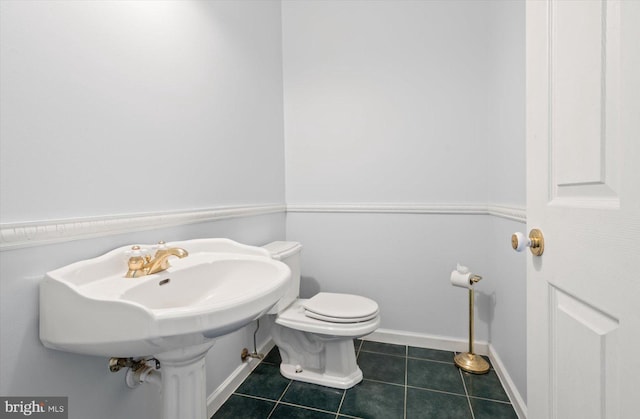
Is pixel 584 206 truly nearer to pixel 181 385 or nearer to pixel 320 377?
pixel 181 385

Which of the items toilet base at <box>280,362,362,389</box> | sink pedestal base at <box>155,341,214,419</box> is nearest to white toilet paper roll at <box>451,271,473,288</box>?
toilet base at <box>280,362,362,389</box>

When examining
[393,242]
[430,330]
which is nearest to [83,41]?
[393,242]

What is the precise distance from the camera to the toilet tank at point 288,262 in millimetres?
1634

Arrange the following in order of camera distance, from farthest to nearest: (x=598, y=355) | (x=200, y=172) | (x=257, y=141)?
(x=257, y=141), (x=200, y=172), (x=598, y=355)

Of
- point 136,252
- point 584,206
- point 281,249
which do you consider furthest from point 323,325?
point 584,206

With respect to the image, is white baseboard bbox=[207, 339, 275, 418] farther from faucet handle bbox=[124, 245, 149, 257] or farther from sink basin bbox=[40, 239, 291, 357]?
faucet handle bbox=[124, 245, 149, 257]

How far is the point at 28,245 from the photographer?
0.73 meters

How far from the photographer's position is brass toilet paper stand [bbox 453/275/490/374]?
67.2 inches

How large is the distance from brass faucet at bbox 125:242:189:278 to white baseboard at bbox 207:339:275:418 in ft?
2.76

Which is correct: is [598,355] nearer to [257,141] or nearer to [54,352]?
[54,352]

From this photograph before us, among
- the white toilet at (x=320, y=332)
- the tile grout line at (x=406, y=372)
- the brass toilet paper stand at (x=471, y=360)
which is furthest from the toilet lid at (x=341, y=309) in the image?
the brass toilet paper stand at (x=471, y=360)

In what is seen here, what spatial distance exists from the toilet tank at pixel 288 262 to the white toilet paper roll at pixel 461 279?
37.5 inches

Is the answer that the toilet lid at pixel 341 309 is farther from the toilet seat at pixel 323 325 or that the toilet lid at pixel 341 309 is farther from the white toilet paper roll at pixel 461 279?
the white toilet paper roll at pixel 461 279

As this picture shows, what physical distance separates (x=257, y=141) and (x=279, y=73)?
656 mm
